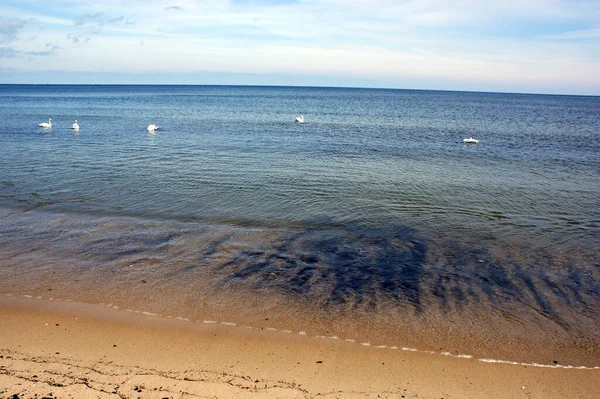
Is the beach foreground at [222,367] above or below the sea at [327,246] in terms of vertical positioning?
below

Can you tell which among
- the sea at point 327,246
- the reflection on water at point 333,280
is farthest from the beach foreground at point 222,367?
the reflection on water at point 333,280

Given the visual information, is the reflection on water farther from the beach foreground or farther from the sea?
the beach foreground

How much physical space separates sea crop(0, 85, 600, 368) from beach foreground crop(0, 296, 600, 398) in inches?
13.2

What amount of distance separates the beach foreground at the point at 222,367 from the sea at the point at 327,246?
1.10 ft

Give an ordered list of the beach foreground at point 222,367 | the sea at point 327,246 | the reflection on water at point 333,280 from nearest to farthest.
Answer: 1. the beach foreground at point 222,367
2. the reflection on water at point 333,280
3. the sea at point 327,246

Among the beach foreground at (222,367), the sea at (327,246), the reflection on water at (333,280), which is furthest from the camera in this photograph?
the sea at (327,246)

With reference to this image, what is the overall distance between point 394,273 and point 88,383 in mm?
6102

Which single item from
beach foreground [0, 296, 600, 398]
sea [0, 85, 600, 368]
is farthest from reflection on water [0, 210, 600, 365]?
beach foreground [0, 296, 600, 398]

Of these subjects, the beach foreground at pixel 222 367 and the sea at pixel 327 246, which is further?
the sea at pixel 327 246

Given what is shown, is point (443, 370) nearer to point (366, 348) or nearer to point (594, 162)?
point (366, 348)

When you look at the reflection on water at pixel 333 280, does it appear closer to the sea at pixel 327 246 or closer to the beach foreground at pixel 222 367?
the sea at pixel 327 246

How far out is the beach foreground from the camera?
5289 mm

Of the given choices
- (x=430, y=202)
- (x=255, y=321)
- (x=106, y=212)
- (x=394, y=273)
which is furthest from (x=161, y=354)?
(x=430, y=202)

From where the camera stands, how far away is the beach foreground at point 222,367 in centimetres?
529
